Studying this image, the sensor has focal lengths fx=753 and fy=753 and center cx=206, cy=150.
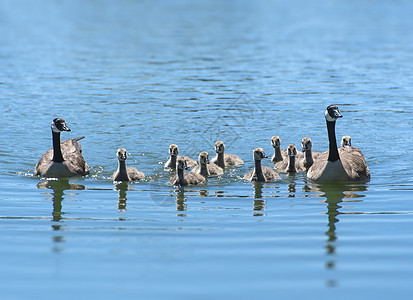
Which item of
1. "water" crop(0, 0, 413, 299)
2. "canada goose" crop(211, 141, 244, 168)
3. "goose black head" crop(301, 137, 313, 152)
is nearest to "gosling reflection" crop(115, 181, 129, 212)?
"water" crop(0, 0, 413, 299)

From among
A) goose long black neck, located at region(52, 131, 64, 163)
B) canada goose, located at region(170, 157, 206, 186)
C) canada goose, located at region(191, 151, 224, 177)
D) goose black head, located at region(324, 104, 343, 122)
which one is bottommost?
canada goose, located at region(170, 157, 206, 186)

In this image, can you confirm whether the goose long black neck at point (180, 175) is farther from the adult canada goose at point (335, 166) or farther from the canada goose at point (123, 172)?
the adult canada goose at point (335, 166)

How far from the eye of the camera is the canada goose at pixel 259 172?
1638 cm

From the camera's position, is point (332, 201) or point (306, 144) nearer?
point (332, 201)

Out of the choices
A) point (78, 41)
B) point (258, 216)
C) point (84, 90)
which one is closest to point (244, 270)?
point (258, 216)

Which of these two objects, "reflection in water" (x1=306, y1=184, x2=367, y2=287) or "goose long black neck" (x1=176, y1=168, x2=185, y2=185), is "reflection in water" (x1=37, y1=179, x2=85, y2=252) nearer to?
"goose long black neck" (x1=176, y1=168, x2=185, y2=185)

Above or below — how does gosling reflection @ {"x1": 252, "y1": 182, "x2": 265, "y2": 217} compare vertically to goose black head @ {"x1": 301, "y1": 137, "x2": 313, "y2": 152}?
below

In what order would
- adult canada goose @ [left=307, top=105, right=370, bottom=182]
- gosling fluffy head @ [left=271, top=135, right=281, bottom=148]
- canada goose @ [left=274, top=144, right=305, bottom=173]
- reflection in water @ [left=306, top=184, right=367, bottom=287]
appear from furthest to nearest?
gosling fluffy head @ [left=271, top=135, right=281, bottom=148] < canada goose @ [left=274, top=144, right=305, bottom=173] < adult canada goose @ [left=307, top=105, right=370, bottom=182] < reflection in water @ [left=306, top=184, right=367, bottom=287]

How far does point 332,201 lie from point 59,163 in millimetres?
6338

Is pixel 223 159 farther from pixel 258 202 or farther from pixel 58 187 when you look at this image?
pixel 58 187

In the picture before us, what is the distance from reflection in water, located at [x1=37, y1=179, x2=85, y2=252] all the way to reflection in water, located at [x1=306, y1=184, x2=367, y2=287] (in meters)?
4.15

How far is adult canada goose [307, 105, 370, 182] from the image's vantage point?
16.3 meters

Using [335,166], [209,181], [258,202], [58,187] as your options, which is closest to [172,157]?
[209,181]

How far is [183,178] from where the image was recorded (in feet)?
53.2
